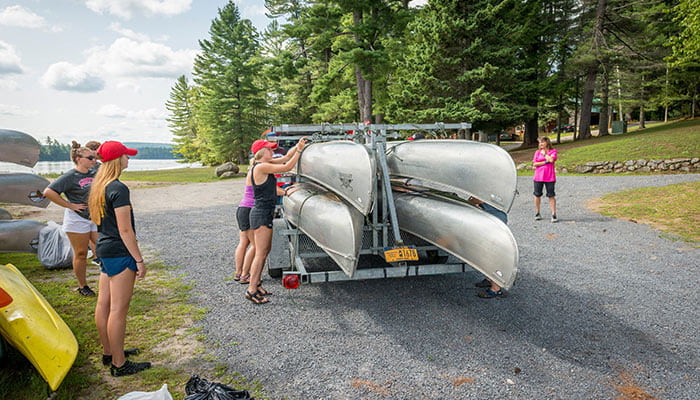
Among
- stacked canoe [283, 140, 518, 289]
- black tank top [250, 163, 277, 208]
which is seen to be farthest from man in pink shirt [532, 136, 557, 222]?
black tank top [250, 163, 277, 208]

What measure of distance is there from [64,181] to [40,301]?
6.11ft

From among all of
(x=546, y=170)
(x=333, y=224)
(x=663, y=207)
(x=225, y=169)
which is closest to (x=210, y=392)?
(x=333, y=224)

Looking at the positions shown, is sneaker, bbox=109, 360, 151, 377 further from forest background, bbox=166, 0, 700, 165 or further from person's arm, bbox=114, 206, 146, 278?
forest background, bbox=166, 0, 700, 165

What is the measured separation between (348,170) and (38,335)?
2.98m

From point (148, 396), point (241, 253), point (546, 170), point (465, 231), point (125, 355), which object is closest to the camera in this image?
point (148, 396)

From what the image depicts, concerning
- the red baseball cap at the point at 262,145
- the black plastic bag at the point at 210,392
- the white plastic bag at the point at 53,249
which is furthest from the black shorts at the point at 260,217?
the white plastic bag at the point at 53,249

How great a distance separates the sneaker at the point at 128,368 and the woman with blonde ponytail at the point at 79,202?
216cm

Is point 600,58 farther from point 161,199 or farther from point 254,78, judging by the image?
point 254,78

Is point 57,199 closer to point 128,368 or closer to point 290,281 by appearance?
point 128,368

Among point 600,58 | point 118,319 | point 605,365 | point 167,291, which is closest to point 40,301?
point 118,319

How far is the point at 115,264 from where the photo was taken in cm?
311

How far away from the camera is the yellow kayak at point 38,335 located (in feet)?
8.93

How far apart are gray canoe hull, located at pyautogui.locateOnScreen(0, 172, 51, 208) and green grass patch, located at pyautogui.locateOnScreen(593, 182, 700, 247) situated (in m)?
11.3

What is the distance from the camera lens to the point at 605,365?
3238mm
